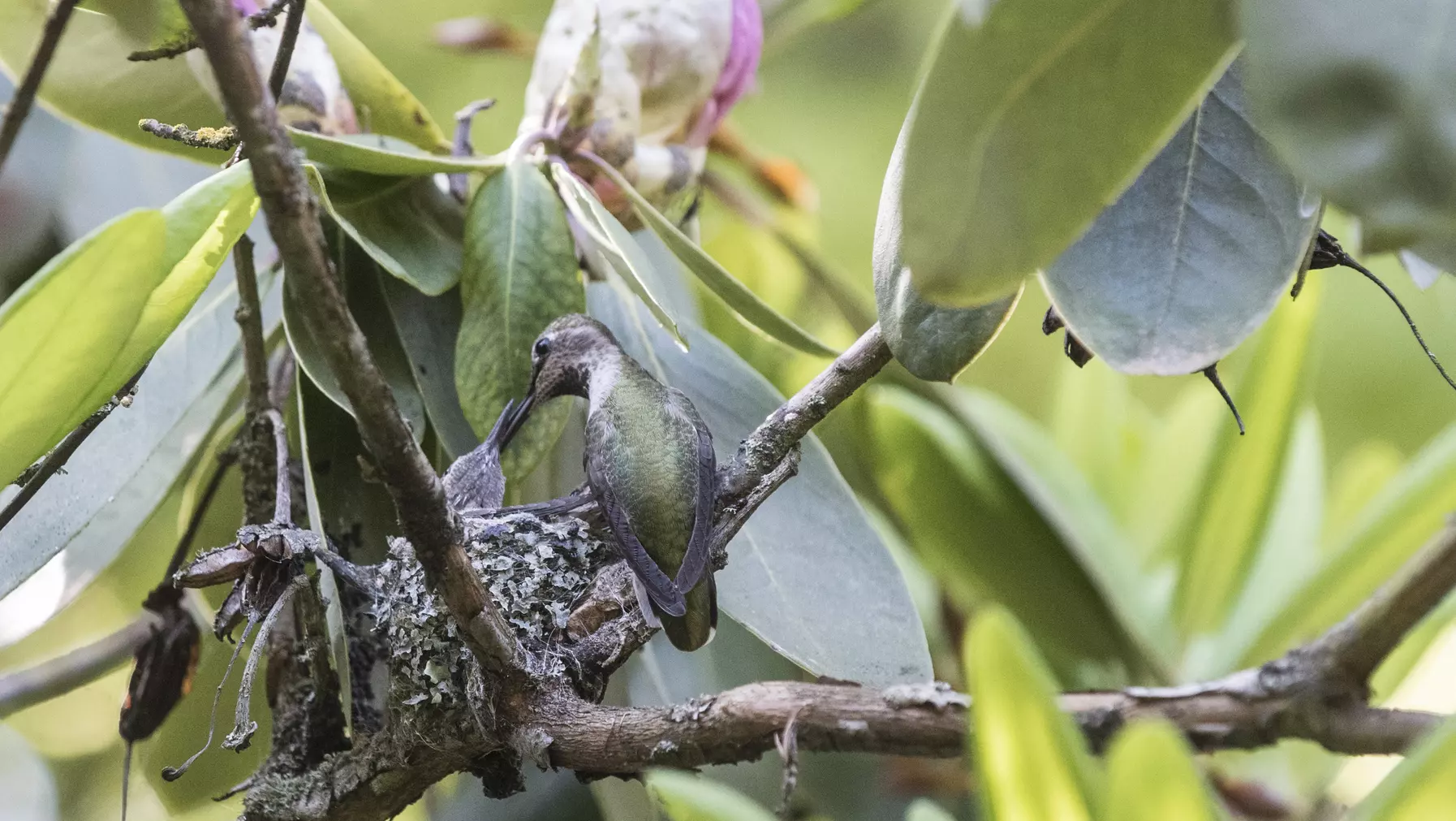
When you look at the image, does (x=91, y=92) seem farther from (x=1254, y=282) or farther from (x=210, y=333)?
(x=1254, y=282)

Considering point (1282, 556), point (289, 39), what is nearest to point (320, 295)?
point (289, 39)

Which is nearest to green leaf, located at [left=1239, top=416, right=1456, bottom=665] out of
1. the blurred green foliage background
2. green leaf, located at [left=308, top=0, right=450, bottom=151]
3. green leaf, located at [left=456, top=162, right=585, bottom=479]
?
the blurred green foliage background

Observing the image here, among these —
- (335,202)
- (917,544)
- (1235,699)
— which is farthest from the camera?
(917,544)

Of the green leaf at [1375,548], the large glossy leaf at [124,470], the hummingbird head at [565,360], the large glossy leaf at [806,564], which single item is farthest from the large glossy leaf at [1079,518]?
the large glossy leaf at [124,470]

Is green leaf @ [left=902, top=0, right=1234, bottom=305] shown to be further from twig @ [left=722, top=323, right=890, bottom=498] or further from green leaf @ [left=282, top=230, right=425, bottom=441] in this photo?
green leaf @ [left=282, top=230, right=425, bottom=441]

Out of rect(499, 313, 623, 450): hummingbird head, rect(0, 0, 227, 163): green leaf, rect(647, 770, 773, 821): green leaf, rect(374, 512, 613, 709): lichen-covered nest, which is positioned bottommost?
rect(374, 512, 613, 709): lichen-covered nest

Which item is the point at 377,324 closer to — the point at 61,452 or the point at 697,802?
the point at 61,452

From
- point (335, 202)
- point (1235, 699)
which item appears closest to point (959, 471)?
point (1235, 699)
